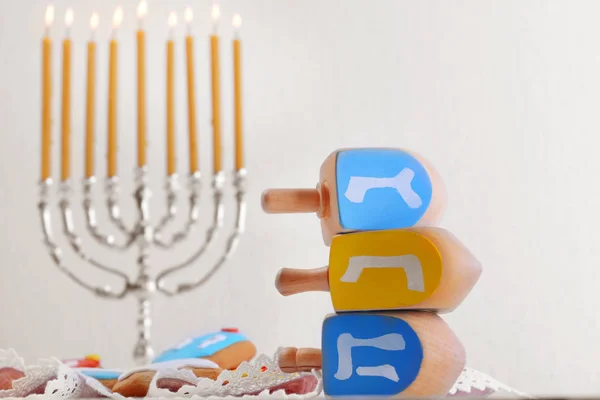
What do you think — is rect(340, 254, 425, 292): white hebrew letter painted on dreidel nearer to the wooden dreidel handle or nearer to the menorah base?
the wooden dreidel handle

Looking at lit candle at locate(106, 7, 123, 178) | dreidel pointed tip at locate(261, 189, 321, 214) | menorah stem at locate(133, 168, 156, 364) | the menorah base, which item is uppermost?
lit candle at locate(106, 7, 123, 178)

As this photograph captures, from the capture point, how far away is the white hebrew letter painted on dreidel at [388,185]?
12.4 inches

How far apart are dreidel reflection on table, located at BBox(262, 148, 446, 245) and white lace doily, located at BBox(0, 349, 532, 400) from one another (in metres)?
0.08

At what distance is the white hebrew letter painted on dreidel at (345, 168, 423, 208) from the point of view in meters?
0.31

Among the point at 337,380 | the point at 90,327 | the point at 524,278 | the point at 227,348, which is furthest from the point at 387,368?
the point at 90,327

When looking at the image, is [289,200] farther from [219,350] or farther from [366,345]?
[219,350]

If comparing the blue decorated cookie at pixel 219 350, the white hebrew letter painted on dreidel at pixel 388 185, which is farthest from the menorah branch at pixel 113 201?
the white hebrew letter painted on dreidel at pixel 388 185

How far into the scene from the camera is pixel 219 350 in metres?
0.51

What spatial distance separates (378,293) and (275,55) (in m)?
1.06

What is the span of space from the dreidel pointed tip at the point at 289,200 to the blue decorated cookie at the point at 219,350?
207mm

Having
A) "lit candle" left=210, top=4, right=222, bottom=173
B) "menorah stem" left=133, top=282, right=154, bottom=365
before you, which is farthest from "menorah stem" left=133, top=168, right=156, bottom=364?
"lit candle" left=210, top=4, right=222, bottom=173

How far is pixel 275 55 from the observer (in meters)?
1.31

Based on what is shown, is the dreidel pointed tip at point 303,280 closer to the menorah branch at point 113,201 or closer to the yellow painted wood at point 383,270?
the yellow painted wood at point 383,270

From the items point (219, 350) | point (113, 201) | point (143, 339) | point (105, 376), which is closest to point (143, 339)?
point (143, 339)
